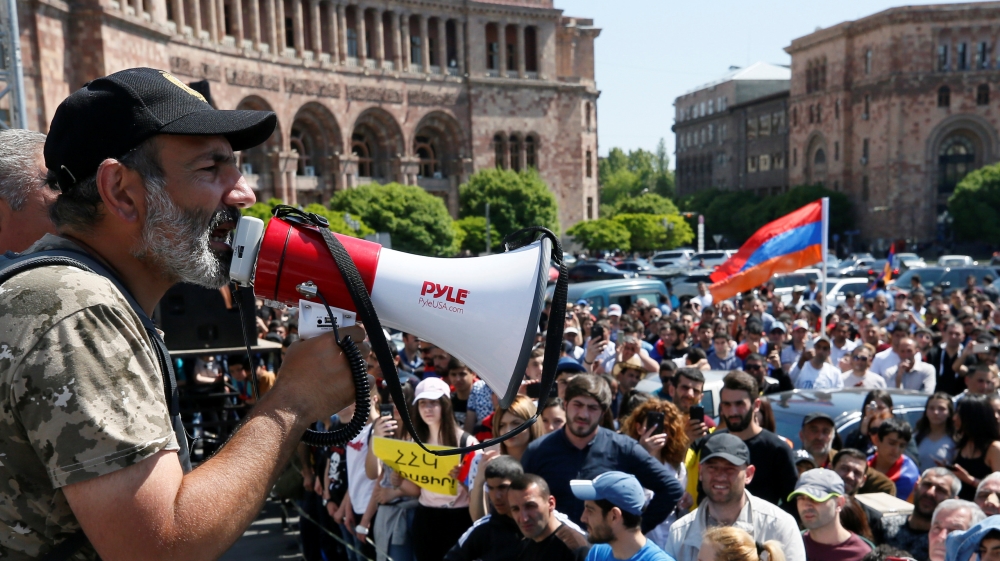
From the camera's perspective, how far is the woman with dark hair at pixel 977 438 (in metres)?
5.99

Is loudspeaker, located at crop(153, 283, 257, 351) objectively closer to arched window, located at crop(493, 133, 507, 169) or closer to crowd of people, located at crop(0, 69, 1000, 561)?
crowd of people, located at crop(0, 69, 1000, 561)

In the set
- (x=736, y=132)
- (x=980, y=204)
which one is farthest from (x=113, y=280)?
(x=736, y=132)

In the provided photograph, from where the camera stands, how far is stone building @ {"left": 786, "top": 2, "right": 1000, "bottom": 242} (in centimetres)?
5891

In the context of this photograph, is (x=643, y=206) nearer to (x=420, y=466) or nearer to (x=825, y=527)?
(x=420, y=466)

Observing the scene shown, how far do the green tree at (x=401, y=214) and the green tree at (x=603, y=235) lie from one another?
11187mm

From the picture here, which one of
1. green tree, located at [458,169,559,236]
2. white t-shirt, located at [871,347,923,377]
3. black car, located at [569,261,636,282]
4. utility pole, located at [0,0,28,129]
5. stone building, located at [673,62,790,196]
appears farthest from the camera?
stone building, located at [673,62,790,196]

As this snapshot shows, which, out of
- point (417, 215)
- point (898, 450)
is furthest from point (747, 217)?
point (898, 450)

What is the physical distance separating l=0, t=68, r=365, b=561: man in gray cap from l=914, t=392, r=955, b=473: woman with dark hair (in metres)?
6.09

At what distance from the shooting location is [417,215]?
40.9 meters

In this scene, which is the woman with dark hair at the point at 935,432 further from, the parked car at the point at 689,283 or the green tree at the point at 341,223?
the green tree at the point at 341,223

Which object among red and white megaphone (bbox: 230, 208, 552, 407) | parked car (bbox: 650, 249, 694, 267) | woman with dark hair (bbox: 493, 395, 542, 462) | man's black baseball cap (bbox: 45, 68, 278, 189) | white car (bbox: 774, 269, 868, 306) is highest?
man's black baseball cap (bbox: 45, 68, 278, 189)

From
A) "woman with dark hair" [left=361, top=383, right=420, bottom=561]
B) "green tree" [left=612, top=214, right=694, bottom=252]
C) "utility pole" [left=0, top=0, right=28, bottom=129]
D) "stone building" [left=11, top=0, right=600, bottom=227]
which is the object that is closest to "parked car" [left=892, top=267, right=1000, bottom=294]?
"woman with dark hair" [left=361, top=383, right=420, bottom=561]

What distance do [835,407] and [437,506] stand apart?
3627 millimetres

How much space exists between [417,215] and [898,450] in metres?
35.6
